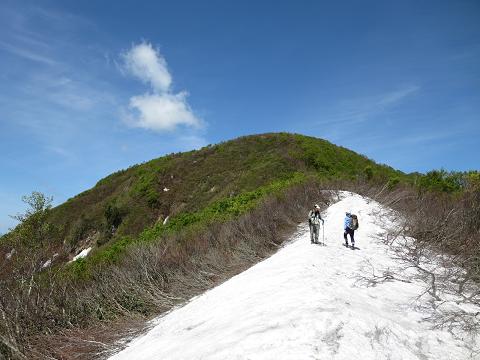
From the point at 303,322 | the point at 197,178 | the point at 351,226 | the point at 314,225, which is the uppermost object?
the point at 197,178

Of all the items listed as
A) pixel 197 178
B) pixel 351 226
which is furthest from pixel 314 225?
pixel 197 178

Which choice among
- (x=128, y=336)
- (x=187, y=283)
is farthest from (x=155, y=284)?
(x=128, y=336)

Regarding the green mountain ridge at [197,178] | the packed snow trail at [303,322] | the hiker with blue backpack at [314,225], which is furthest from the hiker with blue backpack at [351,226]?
the green mountain ridge at [197,178]

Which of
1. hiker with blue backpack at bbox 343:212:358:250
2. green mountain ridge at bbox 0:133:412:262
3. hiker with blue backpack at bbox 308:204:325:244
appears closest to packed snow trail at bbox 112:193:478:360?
hiker with blue backpack at bbox 343:212:358:250

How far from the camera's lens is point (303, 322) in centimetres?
535

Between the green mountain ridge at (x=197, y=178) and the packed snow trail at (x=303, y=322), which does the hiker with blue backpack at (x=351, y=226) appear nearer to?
the packed snow trail at (x=303, y=322)

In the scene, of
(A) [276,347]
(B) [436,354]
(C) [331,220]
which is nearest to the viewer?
(A) [276,347]

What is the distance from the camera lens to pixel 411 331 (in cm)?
582

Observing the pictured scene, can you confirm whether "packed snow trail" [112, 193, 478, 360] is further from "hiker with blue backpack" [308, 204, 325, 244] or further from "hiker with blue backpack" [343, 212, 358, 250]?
"hiker with blue backpack" [308, 204, 325, 244]

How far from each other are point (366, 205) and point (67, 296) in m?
13.9

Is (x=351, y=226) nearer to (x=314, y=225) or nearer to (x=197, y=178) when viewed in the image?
(x=314, y=225)

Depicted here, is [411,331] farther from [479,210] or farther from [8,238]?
[8,238]

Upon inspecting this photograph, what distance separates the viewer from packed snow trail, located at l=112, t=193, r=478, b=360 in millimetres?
4941

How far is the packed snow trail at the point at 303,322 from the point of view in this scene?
16.2 feet
